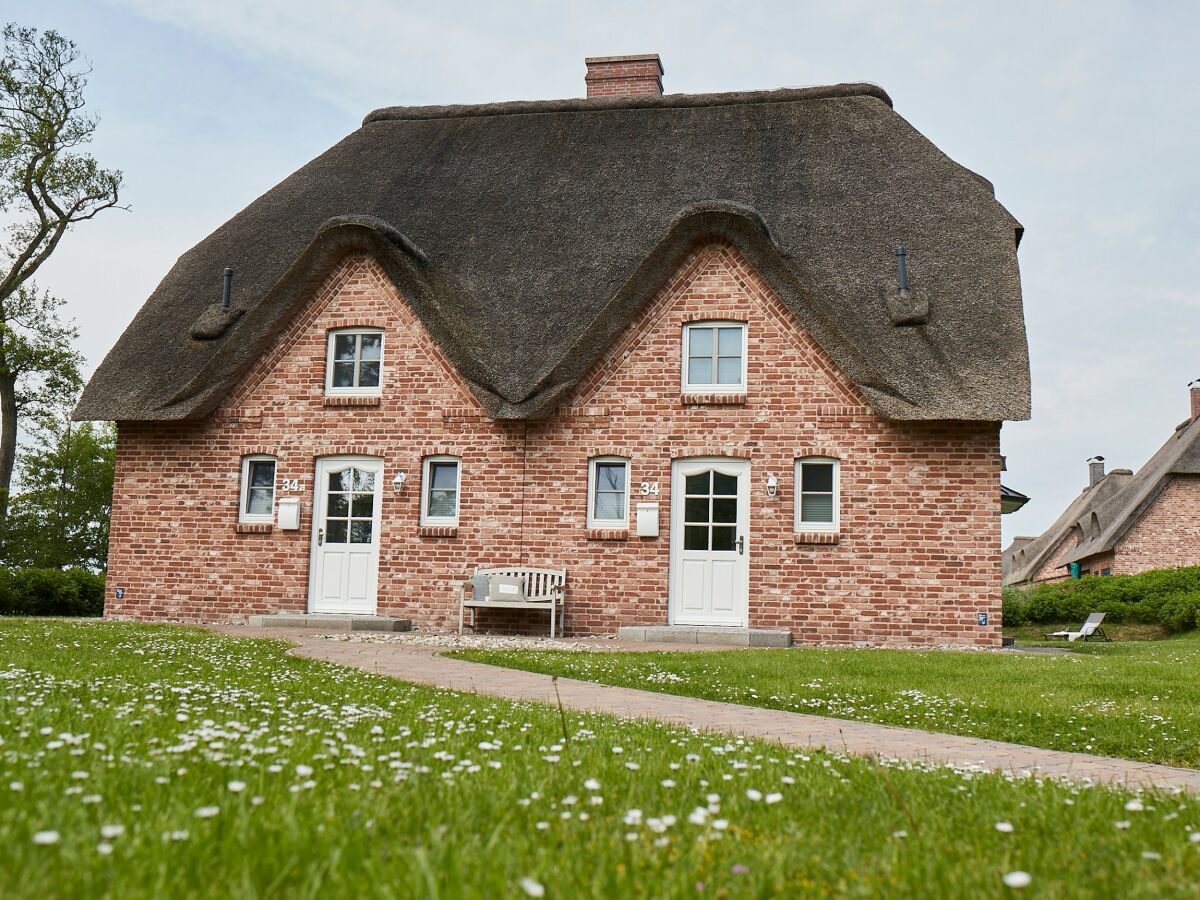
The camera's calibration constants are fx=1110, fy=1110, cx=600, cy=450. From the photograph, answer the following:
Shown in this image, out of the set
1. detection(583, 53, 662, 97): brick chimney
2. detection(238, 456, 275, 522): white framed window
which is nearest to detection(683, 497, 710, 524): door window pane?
detection(238, 456, 275, 522): white framed window

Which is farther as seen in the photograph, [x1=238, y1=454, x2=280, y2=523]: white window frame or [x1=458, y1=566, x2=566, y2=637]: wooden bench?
[x1=238, y1=454, x2=280, y2=523]: white window frame

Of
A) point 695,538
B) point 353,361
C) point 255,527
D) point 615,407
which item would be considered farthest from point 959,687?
point 255,527

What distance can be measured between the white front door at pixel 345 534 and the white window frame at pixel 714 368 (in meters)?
4.82

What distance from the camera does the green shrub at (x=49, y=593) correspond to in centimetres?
2008

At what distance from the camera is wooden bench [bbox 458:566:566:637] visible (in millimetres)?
15672

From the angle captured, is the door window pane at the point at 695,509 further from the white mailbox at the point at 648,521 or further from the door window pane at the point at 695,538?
the white mailbox at the point at 648,521

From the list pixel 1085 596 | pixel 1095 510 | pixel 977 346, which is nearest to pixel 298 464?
pixel 977 346

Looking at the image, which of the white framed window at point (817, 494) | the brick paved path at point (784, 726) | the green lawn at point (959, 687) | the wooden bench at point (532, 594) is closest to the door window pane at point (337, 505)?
the wooden bench at point (532, 594)

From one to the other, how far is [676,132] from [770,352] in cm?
599

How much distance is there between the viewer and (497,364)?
1642 centimetres

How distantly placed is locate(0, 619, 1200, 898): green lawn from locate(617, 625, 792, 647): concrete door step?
1019 cm

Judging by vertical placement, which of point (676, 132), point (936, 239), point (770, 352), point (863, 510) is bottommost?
point (863, 510)

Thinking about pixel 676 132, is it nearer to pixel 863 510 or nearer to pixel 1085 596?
pixel 863 510

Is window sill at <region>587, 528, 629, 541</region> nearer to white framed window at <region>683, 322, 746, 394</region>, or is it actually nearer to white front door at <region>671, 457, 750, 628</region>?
white front door at <region>671, 457, 750, 628</region>
